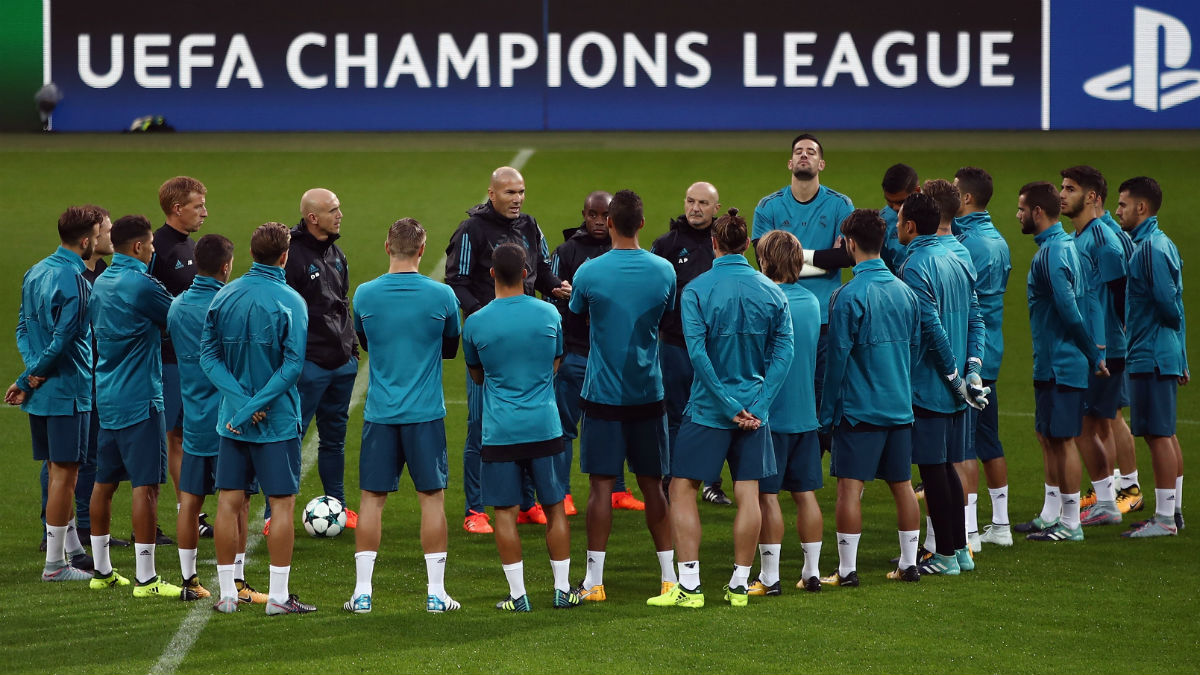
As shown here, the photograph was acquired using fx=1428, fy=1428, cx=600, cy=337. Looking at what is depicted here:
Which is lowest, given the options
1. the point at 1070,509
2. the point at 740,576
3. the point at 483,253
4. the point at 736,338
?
the point at 740,576

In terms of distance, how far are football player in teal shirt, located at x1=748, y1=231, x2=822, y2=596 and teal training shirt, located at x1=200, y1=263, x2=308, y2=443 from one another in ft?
8.40

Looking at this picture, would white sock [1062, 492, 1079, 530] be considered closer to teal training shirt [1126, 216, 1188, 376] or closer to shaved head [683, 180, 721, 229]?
teal training shirt [1126, 216, 1188, 376]

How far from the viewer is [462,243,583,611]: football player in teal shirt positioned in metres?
7.29

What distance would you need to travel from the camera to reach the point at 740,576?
7.61 m

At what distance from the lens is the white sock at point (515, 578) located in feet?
24.4

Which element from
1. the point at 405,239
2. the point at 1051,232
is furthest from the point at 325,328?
the point at 1051,232

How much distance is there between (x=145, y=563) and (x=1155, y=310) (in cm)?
660

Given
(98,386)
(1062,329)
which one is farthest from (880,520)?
(98,386)

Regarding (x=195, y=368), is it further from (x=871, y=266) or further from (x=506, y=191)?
(x=871, y=266)

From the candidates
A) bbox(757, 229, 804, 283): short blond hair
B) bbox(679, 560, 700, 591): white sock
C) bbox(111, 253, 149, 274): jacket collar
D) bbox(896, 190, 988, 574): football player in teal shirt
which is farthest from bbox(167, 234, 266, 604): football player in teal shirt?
bbox(896, 190, 988, 574): football player in teal shirt

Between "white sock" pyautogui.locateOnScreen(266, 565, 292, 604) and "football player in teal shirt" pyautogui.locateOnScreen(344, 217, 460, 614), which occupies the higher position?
"football player in teal shirt" pyautogui.locateOnScreen(344, 217, 460, 614)

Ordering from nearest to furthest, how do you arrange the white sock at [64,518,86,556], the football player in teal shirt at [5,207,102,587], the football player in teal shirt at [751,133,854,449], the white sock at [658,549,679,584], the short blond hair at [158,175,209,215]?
the white sock at [658,549,679,584] → the football player in teal shirt at [5,207,102,587] → the white sock at [64,518,86,556] → the short blond hair at [158,175,209,215] → the football player in teal shirt at [751,133,854,449]

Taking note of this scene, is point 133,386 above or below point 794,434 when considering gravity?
above

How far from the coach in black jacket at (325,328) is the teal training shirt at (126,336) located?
4.29ft
